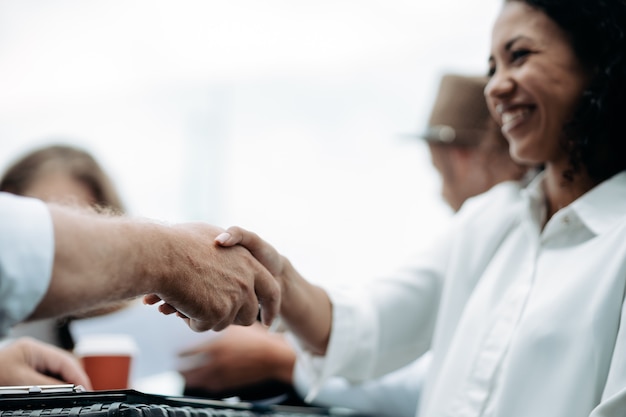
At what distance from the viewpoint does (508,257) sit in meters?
0.99

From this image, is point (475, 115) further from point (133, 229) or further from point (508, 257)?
point (133, 229)

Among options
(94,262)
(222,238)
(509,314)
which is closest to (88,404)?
(94,262)

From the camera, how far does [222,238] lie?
2.77ft

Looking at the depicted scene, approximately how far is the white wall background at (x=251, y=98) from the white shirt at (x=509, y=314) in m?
1.10

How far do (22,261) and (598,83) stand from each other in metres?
0.78

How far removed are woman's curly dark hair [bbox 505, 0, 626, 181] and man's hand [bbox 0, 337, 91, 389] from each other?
73 centimetres

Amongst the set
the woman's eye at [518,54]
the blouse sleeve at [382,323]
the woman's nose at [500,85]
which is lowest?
the blouse sleeve at [382,323]

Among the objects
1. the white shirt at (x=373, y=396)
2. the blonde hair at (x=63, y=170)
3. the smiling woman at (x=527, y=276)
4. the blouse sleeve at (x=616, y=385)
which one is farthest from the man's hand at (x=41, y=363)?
the blonde hair at (x=63, y=170)

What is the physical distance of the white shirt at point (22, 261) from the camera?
599 millimetres

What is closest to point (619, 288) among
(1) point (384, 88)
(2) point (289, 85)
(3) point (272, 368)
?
(3) point (272, 368)

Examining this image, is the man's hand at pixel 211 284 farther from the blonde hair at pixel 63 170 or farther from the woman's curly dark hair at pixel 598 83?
the blonde hair at pixel 63 170

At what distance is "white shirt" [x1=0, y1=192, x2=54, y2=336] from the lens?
60 cm

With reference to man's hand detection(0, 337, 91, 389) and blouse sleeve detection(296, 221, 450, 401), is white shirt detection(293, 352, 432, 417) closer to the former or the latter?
blouse sleeve detection(296, 221, 450, 401)

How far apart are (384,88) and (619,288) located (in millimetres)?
2207
